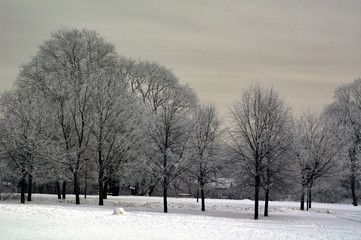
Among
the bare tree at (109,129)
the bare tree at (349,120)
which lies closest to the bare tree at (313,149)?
the bare tree at (349,120)

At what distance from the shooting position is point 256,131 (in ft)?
109

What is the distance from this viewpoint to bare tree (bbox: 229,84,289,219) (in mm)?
32812

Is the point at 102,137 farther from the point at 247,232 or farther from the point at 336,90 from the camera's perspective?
the point at 336,90

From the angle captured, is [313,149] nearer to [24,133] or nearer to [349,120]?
[349,120]

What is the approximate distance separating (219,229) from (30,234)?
9.28 m

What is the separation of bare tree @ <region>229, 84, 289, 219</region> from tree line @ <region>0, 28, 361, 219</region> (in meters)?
0.07

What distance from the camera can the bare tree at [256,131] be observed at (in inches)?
1292

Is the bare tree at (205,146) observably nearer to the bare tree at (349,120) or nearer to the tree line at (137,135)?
the tree line at (137,135)

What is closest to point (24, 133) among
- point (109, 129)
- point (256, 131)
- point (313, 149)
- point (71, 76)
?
point (109, 129)

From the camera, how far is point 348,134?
45.9 metres

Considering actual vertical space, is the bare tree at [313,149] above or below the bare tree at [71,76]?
below

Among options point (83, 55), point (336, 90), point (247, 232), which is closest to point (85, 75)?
point (83, 55)

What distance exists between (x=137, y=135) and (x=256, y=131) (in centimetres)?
1114

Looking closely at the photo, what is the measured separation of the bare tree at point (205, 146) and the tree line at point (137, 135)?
8cm
